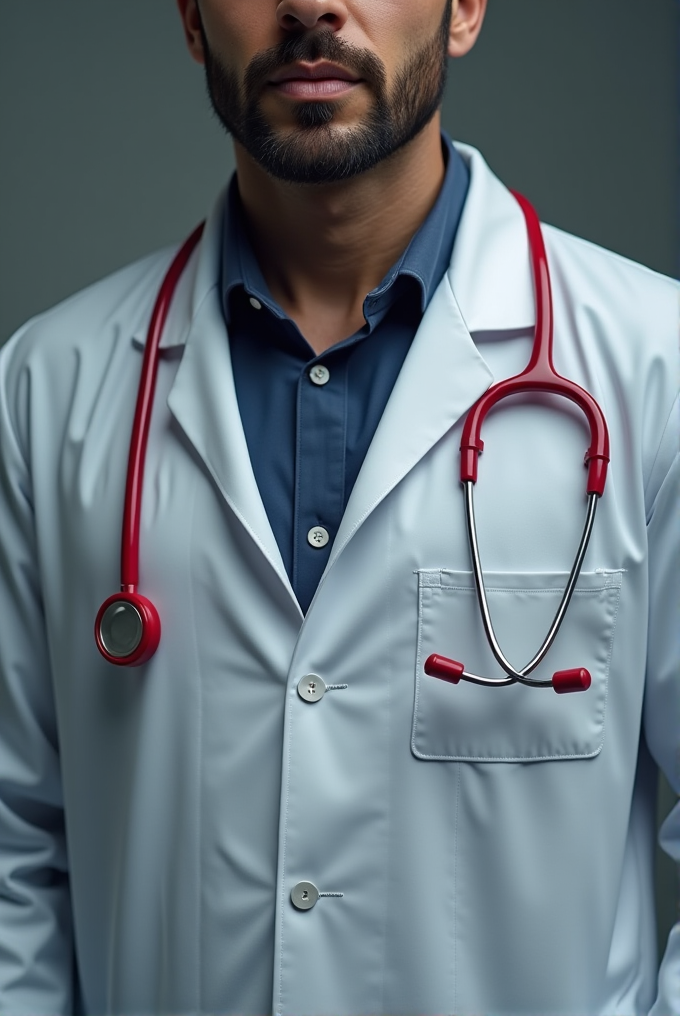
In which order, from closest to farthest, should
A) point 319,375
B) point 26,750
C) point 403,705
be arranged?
point 403,705 → point 319,375 → point 26,750

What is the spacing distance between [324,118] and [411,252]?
20 centimetres

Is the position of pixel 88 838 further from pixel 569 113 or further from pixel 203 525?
pixel 569 113

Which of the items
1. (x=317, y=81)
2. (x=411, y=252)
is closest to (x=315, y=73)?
(x=317, y=81)

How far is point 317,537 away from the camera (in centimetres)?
151

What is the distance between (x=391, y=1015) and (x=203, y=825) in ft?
1.02

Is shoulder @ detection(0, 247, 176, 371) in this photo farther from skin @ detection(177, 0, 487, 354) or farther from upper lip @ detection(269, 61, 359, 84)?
upper lip @ detection(269, 61, 359, 84)

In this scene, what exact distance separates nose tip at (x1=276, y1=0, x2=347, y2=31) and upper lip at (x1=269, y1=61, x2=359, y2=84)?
0.15ft

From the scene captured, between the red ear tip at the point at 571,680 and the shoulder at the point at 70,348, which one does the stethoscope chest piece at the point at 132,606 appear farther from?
the red ear tip at the point at 571,680

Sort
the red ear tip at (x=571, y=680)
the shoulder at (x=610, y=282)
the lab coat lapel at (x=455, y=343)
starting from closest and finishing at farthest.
Result: the red ear tip at (x=571, y=680) < the lab coat lapel at (x=455, y=343) < the shoulder at (x=610, y=282)

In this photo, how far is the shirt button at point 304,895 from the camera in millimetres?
1437

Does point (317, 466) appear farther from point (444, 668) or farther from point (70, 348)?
point (70, 348)

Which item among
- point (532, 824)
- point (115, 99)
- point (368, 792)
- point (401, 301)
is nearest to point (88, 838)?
point (368, 792)

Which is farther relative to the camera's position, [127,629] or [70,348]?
[70,348]

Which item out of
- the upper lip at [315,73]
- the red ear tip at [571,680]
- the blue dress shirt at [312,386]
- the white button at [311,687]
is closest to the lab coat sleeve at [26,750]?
the blue dress shirt at [312,386]
